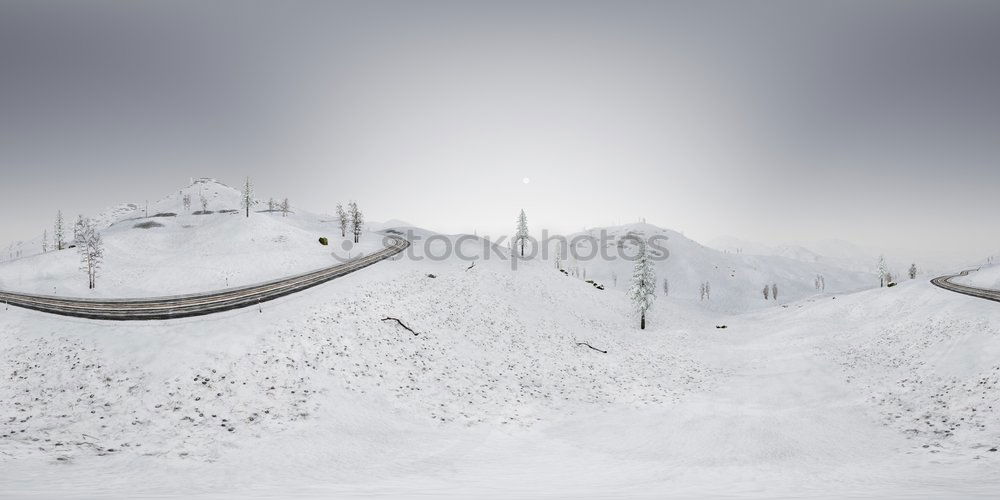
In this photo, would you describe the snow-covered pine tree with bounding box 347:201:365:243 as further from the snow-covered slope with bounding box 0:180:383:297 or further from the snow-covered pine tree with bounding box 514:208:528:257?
the snow-covered pine tree with bounding box 514:208:528:257

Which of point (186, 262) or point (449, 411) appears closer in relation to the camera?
point (449, 411)

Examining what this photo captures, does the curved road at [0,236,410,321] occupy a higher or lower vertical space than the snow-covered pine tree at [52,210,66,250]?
lower

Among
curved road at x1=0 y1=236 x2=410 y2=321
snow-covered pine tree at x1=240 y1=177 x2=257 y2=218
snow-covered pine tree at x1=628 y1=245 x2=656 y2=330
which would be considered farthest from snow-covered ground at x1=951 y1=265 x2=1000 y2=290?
snow-covered pine tree at x1=240 y1=177 x2=257 y2=218

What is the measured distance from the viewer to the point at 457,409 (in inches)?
663

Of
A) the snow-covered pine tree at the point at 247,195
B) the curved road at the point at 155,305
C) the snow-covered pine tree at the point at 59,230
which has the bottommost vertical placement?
the curved road at the point at 155,305

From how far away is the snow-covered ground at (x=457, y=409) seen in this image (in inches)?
416

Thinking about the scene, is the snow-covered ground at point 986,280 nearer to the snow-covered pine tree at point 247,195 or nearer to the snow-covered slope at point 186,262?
the snow-covered slope at point 186,262

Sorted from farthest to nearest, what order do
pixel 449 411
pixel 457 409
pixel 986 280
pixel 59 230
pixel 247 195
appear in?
pixel 59 230, pixel 247 195, pixel 986 280, pixel 457 409, pixel 449 411

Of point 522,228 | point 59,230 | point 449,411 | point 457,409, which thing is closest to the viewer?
point 449,411

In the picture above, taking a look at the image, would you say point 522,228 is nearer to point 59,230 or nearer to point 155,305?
point 155,305

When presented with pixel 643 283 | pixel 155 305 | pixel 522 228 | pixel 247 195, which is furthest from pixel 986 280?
pixel 247 195

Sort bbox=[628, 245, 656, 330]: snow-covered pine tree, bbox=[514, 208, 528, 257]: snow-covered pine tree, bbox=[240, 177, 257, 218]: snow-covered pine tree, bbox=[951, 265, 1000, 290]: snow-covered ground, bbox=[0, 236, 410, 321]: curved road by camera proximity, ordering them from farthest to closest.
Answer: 1. bbox=[240, 177, 257, 218]: snow-covered pine tree
2. bbox=[514, 208, 528, 257]: snow-covered pine tree
3. bbox=[951, 265, 1000, 290]: snow-covered ground
4. bbox=[628, 245, 656, 330]: snow-covered pine tree
5. bbox=[0, 236, 410, 321]: curved road

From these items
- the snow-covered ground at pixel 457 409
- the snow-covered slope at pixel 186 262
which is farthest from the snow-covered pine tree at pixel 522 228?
the snow-covered ground at pixel 457 409

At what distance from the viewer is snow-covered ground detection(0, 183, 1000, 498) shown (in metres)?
10.6
